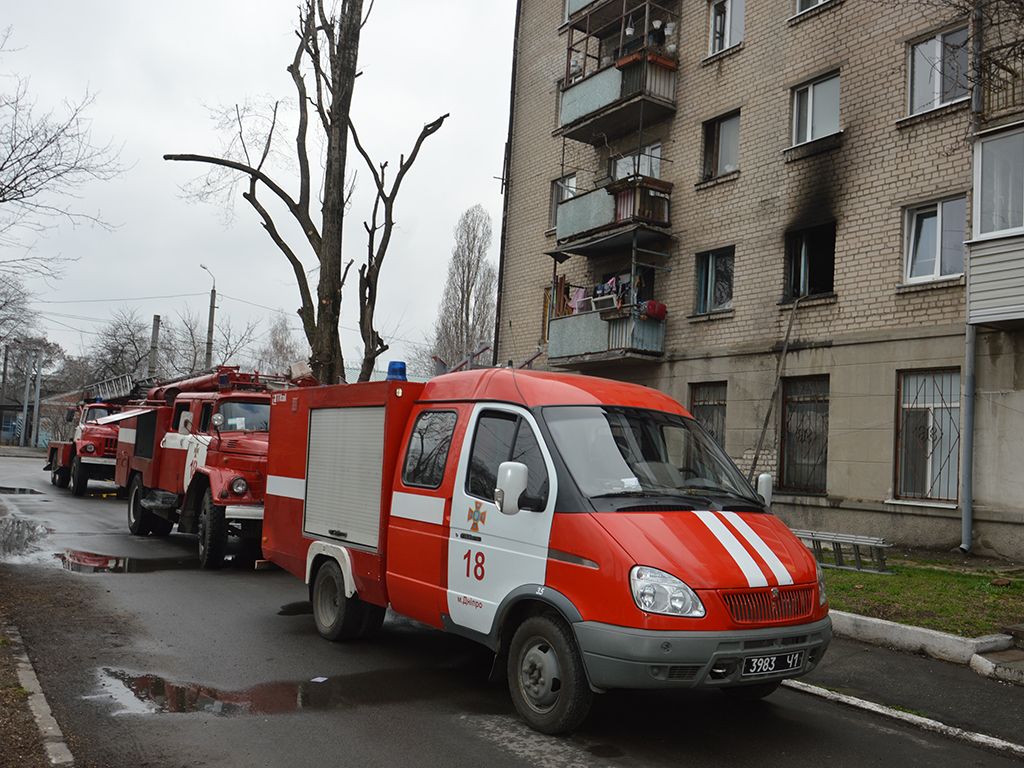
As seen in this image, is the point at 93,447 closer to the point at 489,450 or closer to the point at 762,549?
the point at 489,450

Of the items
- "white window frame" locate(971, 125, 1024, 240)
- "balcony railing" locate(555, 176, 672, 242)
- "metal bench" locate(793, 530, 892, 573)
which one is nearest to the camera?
"metal bench" locate(793, 530, 892, 573)

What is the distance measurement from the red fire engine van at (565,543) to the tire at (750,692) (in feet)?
0.10

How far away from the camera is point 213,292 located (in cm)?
3641

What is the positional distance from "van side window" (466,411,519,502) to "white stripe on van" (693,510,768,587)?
1361mm

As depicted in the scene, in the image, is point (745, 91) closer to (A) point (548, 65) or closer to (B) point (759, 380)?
(B) point (759, 380)

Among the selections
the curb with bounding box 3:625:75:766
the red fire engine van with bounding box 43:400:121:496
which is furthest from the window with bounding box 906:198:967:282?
the red fire engine van with bounding box 43:400:121:496

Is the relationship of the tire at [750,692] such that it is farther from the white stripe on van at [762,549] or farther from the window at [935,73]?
the window at [935,73]

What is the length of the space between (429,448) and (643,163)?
1614 centimetres

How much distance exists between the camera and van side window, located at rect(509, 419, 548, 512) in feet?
18.0

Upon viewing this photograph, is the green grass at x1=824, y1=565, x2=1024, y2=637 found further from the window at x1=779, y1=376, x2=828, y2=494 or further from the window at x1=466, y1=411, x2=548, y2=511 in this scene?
the window at x1=779, y1=376, x2=828, y2=494

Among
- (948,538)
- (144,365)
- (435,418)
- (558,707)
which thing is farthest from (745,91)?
(144,365)

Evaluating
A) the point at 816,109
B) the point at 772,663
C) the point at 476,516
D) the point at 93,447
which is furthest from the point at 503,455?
the point at 93,447

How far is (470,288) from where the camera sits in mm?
49062

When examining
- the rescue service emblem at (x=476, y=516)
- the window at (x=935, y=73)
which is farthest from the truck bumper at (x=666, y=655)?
the window at (x=935, y=73)
